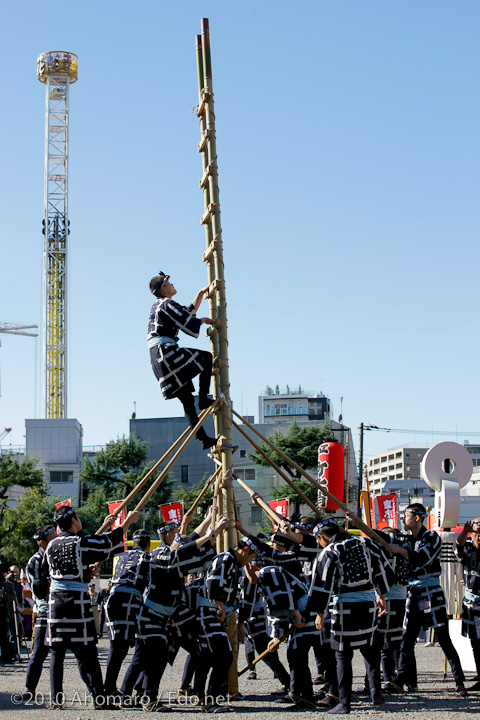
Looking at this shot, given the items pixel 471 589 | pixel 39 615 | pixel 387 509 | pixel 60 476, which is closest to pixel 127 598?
pixel 39 615

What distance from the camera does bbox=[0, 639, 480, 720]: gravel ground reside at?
7305 millimetres

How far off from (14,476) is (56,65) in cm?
3370

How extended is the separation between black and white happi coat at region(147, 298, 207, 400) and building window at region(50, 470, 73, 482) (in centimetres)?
4649

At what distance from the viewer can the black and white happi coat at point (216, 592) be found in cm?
787

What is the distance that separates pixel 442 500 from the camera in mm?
13594

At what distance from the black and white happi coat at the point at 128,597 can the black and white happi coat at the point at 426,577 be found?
2.77 m

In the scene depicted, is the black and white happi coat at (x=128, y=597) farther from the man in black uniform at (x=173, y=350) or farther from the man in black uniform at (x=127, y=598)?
the man in black uniform at (x=173, y=350)

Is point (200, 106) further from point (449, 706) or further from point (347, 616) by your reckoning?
point (449, 706)

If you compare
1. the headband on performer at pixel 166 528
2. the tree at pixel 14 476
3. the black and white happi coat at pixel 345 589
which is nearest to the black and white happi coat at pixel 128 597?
the headband on performer at pixel 166 528

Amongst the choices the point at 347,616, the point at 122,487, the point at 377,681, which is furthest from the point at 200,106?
the point at 122,487

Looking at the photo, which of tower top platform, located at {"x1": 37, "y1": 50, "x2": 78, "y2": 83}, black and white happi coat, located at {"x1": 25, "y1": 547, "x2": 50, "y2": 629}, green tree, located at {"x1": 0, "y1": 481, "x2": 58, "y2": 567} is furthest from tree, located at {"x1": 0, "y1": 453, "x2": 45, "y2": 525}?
tower top platform, located at {"x1": 37, "y1": 50, "x2": 78, "y2": 83}

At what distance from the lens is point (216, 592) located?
7.87m

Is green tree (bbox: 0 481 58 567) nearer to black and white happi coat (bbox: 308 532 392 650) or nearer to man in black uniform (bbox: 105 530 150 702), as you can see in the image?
man in black uniform (bbox: 105 530 150 702)

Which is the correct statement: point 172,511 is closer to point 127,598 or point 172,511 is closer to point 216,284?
point 127,598
